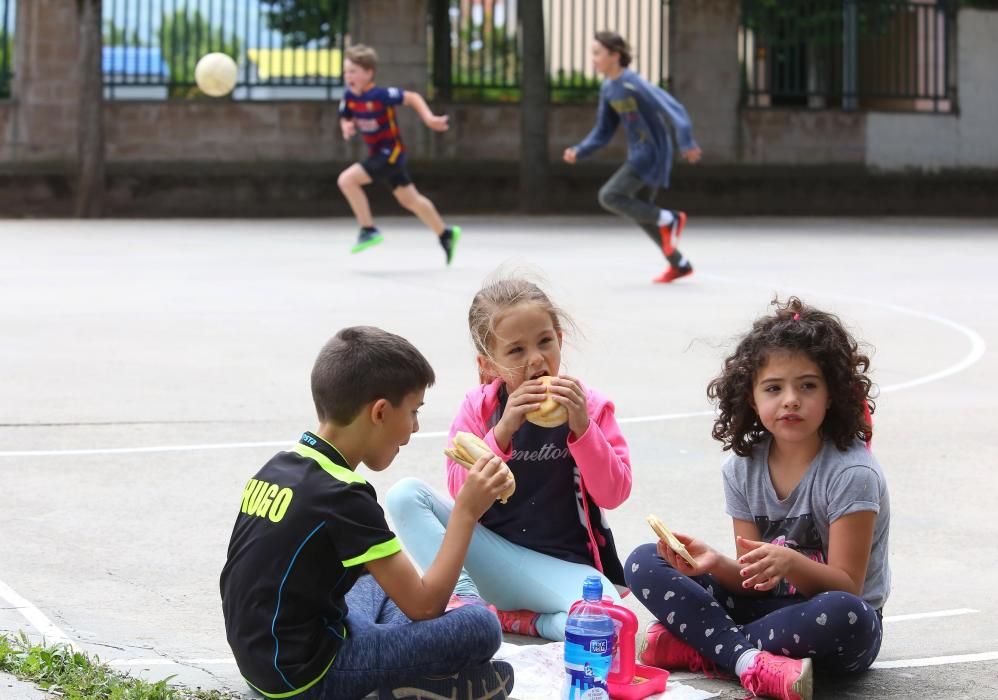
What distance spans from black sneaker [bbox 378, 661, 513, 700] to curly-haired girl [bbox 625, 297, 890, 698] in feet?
2.17

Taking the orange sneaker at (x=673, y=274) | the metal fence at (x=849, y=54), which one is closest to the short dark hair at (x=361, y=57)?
the orange sneaker at (x=673, y=274)

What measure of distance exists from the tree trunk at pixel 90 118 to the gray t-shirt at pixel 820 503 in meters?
19.3

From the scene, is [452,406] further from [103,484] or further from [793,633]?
[793,633]

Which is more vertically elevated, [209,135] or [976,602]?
[209,135]

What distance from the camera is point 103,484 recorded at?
250 inches

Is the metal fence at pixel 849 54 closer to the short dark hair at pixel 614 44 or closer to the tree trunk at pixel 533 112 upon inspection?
the tree trunk at pixel 533 112

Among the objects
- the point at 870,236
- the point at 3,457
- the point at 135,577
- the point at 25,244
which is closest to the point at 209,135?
the point at 25,244

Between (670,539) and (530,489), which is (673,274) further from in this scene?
(670,539)

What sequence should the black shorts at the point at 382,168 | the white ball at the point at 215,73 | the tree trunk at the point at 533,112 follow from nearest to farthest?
the black shorts at the point at 382,168 < the white ball at the point at 215,73 < the tree trunk at the point at 533,112

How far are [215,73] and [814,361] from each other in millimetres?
17739

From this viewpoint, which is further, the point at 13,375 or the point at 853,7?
the point at 853,7

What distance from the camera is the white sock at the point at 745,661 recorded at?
13.5ft

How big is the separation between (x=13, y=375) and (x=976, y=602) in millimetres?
5853

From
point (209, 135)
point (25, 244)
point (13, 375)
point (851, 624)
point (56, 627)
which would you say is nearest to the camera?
point (851, 624)
